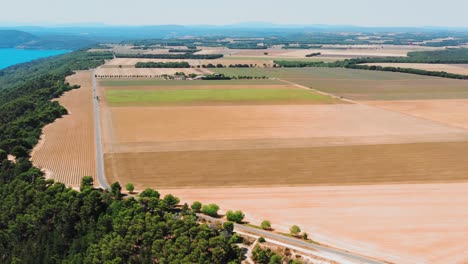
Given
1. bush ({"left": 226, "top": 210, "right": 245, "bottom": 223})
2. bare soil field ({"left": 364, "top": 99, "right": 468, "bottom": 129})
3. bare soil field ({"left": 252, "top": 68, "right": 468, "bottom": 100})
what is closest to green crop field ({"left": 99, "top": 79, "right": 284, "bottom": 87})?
bare soil field ({"left": 252, "top": 68, "right": 468, "bottom": 100})

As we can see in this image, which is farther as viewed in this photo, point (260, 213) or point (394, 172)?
point (394, 172)

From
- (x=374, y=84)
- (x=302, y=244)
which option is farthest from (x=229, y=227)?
(x=374, y=84)

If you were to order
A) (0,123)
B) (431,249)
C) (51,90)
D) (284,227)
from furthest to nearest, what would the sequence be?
(51,90) < (0,123) < (284,227) < (431,249)

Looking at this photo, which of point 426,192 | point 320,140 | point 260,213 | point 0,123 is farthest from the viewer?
point 0,123

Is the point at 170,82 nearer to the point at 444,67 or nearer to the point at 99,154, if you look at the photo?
the point at 99,154

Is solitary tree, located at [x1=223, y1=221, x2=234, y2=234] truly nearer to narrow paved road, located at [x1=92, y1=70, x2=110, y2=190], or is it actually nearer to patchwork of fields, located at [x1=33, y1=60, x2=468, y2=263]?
patchwork of fields, located at [x1=33, y1=60, x2=468, y2=263]

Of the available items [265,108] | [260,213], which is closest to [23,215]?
[260,213]

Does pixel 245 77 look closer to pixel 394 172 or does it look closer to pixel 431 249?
pixel 394 172
